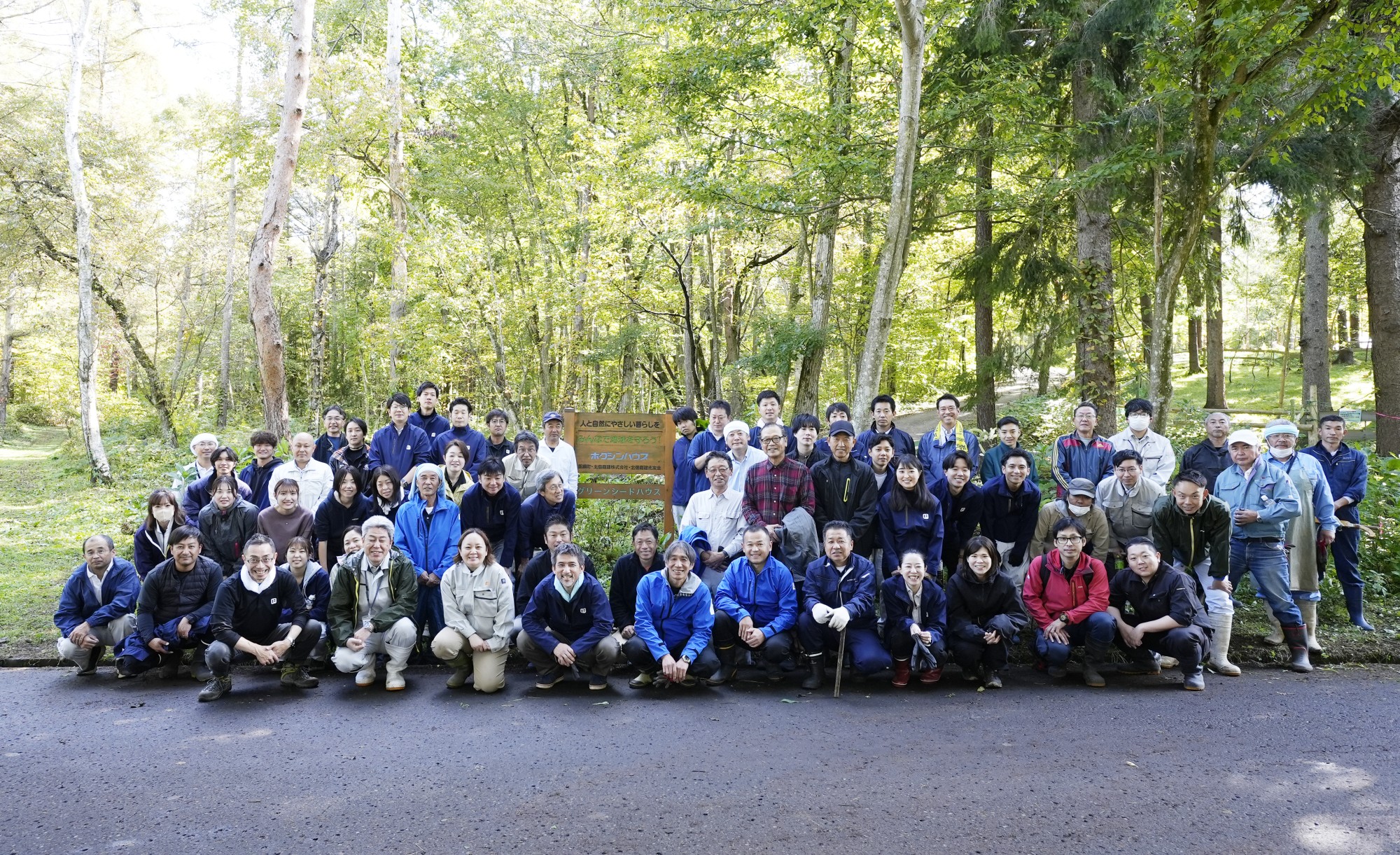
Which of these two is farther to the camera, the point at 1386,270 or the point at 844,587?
the point at 1386,270

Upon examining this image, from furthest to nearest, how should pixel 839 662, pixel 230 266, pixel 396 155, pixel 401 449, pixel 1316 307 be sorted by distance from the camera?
pixel 230 266
pixel 396 155
pixel 1316 307
pixel 401 449
pixel 839 662

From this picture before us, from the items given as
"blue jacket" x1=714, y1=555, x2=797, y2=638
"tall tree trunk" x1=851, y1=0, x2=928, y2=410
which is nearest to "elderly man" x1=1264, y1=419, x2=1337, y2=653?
"tall tree trunk" x1=851, y1=0, x2=928, y2=410

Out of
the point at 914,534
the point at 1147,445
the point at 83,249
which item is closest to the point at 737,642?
the point at 914,534

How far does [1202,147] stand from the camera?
8.47 metres

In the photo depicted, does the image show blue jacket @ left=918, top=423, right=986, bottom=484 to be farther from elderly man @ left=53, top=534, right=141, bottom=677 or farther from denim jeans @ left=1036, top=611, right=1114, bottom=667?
elderly man @ left=53, top=534, right=141, bottom=677

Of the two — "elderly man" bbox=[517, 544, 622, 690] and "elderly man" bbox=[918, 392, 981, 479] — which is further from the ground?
"elderly man" bbox=[918, 392, 981, 479]

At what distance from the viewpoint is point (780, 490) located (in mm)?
6453

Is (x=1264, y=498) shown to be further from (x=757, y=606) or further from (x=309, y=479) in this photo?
(x=309, y=479)

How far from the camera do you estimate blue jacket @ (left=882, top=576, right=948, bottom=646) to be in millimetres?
5781

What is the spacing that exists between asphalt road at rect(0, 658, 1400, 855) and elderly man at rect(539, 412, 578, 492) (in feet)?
7.07

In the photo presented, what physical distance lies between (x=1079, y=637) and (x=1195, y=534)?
4.02 ft

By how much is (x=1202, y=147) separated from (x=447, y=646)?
28.7 ft

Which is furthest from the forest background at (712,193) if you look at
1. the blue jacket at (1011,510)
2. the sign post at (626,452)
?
the blue jacket at (1011,510)

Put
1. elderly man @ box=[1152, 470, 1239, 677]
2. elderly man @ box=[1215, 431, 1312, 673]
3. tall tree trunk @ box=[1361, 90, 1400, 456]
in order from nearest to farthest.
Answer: elderly man @ box=[1152, 470, 1239, 677]
elderly man @ box=[1215, 431, 1312, 673]
tall tree trunk @ box=[1361, 90, 1400, 456]
